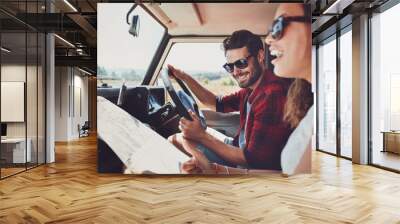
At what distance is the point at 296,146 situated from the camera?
20.8ft

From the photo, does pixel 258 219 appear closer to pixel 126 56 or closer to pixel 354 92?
pixel 126 56

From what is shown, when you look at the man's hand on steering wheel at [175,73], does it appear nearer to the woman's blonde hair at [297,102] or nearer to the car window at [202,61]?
the car window at [202,61]

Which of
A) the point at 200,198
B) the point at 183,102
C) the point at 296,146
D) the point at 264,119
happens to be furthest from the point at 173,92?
the point at 296,146

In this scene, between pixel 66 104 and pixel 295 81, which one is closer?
pixel 295 81

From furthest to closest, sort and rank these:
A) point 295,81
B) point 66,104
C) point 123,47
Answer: point 66,104 → point 123,47 → point 295,81

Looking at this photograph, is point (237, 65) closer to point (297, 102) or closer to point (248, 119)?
point (248, 119)

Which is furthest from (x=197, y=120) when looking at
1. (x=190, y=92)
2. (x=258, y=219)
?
(x=258, y=219)

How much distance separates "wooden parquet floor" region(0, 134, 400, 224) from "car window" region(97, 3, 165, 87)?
177 centimetres

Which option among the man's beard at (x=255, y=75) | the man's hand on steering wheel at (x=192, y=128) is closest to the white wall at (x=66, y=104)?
the man's hand on steering wheel at (x=192, y=128)

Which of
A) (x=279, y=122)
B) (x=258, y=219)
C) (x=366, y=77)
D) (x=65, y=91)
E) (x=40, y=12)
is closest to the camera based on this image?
(x=258, y=219)

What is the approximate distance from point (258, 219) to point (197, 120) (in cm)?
280

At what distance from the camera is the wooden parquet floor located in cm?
386

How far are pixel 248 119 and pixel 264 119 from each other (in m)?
0.27

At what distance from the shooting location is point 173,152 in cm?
632
